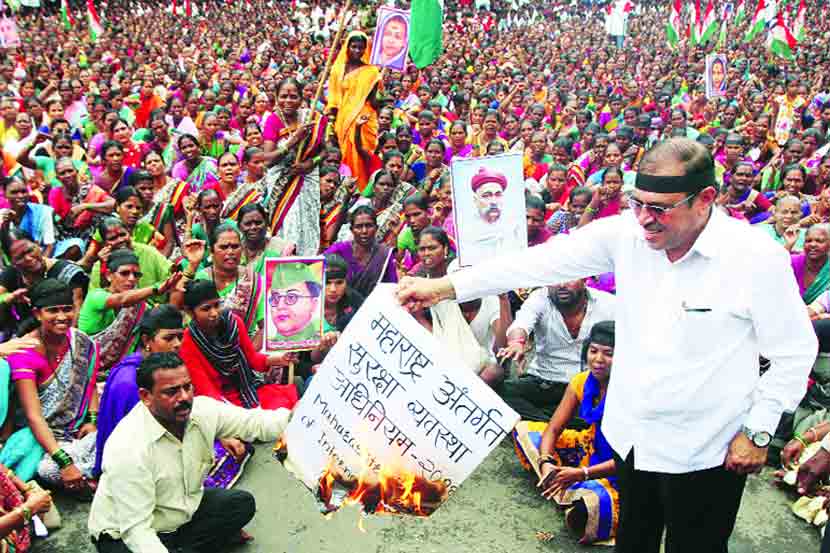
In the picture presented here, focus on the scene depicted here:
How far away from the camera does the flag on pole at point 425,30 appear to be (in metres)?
8.24

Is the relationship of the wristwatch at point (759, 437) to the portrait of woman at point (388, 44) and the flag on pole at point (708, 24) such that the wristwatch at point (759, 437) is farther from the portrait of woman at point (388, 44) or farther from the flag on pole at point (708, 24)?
the flag on pole at point (708, 24)

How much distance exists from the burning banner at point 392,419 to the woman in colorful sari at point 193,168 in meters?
4.16

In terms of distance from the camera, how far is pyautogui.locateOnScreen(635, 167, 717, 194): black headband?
72.8 inches

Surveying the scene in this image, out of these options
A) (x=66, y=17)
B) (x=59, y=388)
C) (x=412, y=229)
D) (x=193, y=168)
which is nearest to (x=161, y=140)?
(x=193, y=168)

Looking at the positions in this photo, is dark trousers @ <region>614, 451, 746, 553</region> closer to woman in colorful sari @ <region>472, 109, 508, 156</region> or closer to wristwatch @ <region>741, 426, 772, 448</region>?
wristwatch @ <region>741, 426, 772, 448</region>

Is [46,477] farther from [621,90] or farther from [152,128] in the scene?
[621,90]

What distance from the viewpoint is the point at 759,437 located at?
6.32ft

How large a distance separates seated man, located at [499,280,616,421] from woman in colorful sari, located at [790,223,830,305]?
1305 millimetres

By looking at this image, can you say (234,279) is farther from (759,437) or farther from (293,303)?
(759,437)

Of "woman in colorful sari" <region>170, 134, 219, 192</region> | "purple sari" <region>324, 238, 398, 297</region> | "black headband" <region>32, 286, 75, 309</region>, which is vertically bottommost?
"purple sari" <region>324, 238, 398, 297</region>

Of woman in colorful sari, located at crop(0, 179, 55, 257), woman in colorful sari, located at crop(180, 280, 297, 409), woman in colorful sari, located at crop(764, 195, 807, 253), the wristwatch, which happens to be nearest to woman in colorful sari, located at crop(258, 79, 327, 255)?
woman in colorful sari, located at crop(0, 179, 55, 257)

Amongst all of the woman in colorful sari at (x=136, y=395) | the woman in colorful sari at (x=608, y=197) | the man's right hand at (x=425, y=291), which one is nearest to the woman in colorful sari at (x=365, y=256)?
the woman in colorful sari at (x=136, y=395)

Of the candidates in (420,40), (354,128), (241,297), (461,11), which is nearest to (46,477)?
(241,297)

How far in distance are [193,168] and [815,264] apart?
490 centimetres
